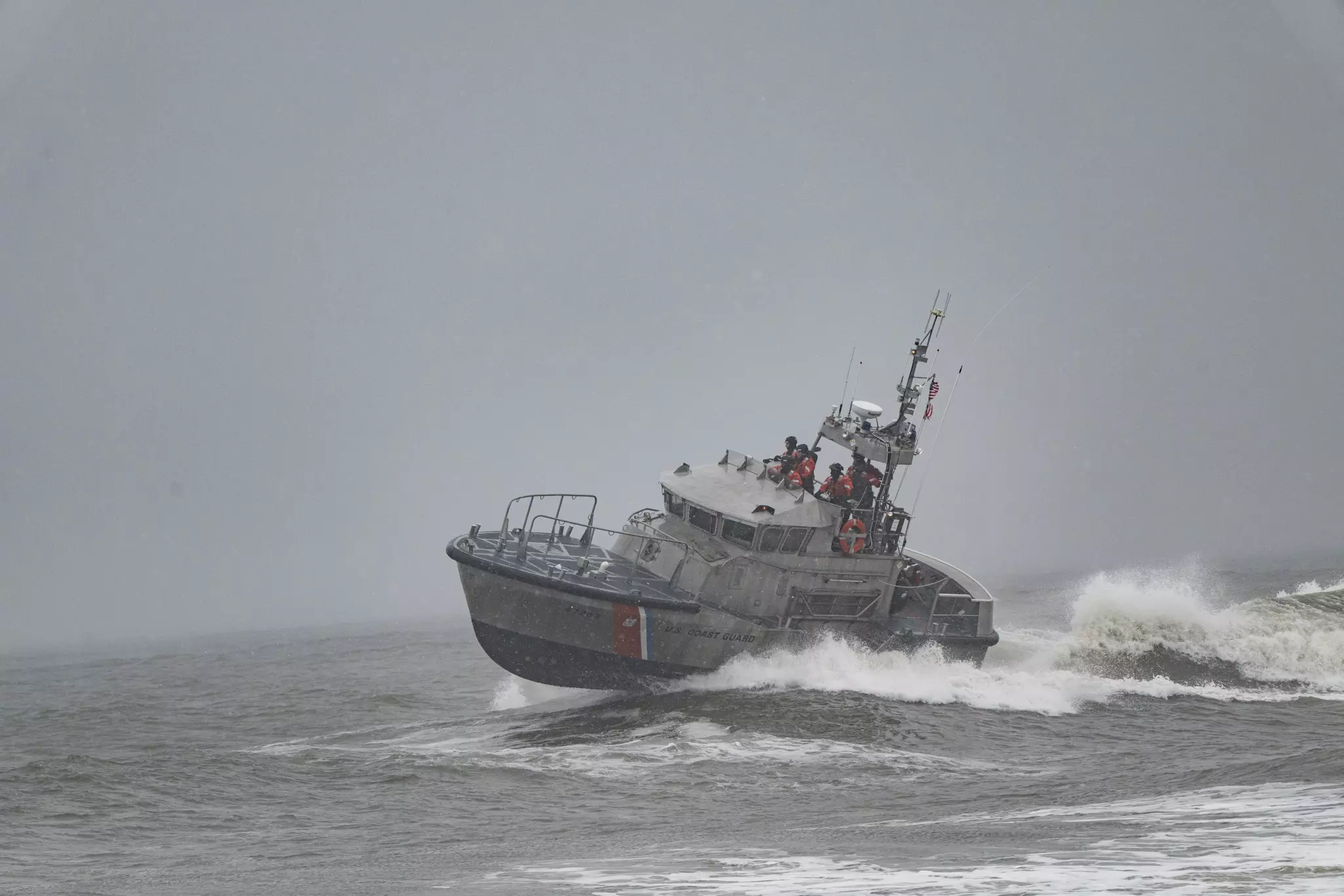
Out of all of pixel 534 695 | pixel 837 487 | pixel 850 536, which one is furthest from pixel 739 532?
pixel 534 695

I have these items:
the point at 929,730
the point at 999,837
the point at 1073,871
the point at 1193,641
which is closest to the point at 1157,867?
the point at 1073,871

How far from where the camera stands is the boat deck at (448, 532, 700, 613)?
15516 mm

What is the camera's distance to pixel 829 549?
17906mm

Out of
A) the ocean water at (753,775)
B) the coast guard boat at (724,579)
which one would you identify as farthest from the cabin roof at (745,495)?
the ocean water at (753,775)

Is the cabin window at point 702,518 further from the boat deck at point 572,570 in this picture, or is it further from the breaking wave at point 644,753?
the breaking wave at point 644,753

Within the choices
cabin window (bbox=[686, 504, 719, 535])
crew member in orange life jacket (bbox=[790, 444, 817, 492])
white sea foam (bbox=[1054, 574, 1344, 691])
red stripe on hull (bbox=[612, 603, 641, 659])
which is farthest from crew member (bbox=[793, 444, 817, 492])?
white sea foam (bbox=[1054, 574, 1344, 691])

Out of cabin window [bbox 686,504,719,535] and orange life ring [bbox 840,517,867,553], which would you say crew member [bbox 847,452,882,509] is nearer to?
orange life ring [bbox 840,517,867,553]

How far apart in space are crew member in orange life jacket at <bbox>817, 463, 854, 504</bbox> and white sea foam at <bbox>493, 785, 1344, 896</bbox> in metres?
9.51

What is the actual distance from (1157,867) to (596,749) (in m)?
8.03

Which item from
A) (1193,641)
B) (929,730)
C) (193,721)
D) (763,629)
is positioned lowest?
(193,721)

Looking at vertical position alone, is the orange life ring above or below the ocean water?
above

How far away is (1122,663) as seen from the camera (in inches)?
774

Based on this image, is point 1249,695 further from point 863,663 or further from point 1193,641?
point 863,663

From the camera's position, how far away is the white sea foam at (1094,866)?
6867mm
